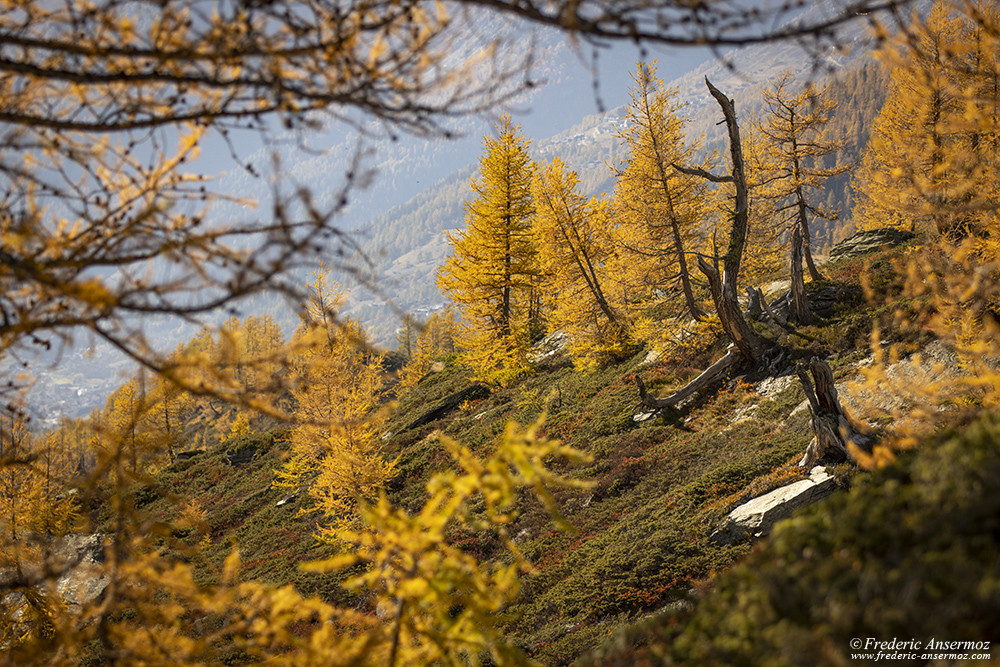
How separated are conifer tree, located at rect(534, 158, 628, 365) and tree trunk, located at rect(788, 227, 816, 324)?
6083 millimetres

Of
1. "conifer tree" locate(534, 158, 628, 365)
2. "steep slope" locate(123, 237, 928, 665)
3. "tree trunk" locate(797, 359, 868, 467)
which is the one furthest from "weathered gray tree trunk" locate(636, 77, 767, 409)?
"conifer tree" locate(534, 158, 628, 365)

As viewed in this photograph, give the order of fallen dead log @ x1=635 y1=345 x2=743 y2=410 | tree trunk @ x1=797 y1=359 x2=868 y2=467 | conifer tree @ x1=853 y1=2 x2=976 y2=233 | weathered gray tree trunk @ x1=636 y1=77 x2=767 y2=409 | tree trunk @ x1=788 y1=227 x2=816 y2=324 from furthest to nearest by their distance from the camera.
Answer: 1. tree trunk @ x1=788 y1=227 x2=816 y2=324
2. fallen dead log @ x1=635 y1=345 x2=743 y2=410
3. weathered gray tree trunk @ x1=636 y1=77 x2=767 y2=409
4. tree trunk @ x1=797 y1=359 x2=868 y2=467
5. conifer tree @ x1=853 y1=2 x2=976 y2=233

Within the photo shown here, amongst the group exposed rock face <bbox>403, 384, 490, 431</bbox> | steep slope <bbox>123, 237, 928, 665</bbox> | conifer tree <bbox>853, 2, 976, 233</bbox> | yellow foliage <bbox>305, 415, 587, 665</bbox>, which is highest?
conifer tree <bbox>853, 2, 976, 233</bbox>

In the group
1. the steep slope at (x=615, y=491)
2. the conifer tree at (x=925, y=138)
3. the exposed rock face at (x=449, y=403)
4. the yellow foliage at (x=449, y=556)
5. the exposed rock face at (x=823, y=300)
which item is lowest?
the steep slope at (x=615, y=491)

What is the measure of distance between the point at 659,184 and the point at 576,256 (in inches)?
150

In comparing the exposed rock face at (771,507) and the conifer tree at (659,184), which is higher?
the conifer tree at (659,184)

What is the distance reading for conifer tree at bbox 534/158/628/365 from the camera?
17078 millimetres

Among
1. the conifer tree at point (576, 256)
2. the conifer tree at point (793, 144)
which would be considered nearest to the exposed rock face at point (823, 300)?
the conifer tree at point (576, 256)

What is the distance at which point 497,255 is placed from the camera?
1823cm

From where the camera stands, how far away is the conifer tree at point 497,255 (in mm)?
17781

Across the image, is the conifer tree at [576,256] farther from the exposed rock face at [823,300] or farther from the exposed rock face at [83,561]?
the exposed rock face at [83,561]

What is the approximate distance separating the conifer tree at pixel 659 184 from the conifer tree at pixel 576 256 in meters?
1.52

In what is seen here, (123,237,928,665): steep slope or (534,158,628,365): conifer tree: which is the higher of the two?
(534,158,628,365): conifer tree

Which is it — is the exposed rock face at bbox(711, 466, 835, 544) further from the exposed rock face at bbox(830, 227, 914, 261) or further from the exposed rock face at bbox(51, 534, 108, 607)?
the exposed rock face at bbox(830, 227, 914, 261)
